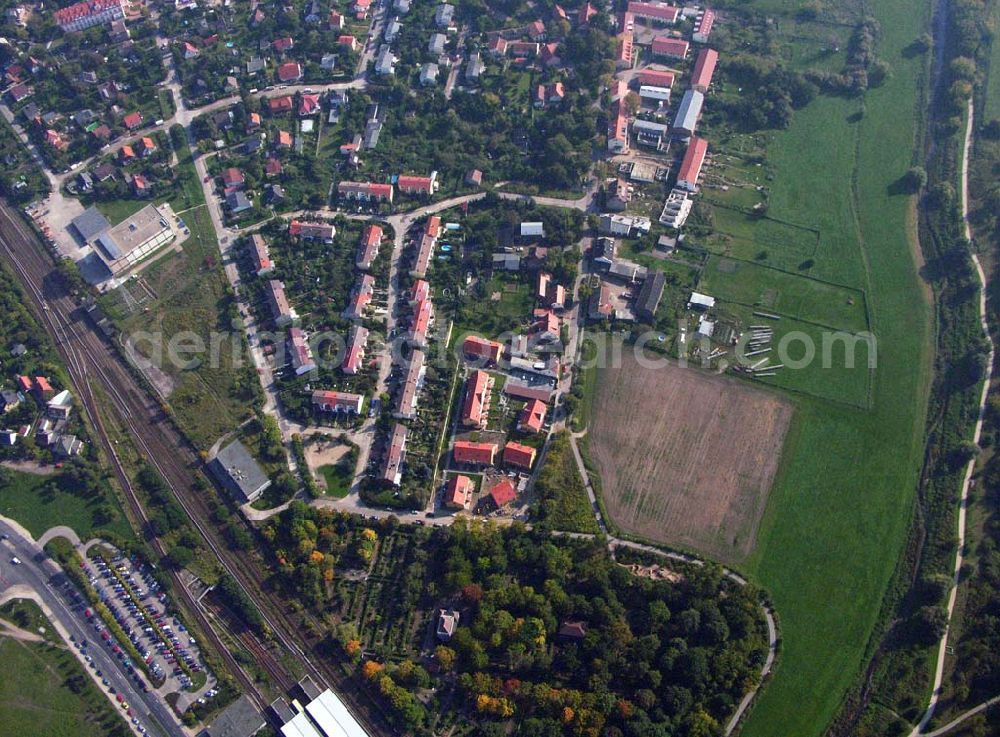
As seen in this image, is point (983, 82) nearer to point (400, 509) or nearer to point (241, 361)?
point (400, 509)

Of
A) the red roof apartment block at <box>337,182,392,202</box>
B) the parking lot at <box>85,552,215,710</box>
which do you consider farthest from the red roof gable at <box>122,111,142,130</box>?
the parking lot at <box>85,552,215,710</box>

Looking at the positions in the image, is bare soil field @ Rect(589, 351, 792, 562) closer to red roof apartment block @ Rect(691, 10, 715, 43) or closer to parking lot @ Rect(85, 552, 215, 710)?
parking lot @ Rect(85, 552, 215, 710)

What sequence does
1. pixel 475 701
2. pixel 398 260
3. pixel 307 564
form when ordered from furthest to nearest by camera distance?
pixel 398 260
pixel 307 564
pixel 475 701

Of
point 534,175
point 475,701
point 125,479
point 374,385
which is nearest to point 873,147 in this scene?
point 534,175

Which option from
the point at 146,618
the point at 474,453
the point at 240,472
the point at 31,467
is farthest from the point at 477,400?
the point at 31,467

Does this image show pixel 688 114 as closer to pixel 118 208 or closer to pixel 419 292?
pixel 419 292

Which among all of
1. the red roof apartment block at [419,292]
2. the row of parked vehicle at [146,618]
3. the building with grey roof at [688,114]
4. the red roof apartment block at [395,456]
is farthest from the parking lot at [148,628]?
the building with grey roof at [688,114]
